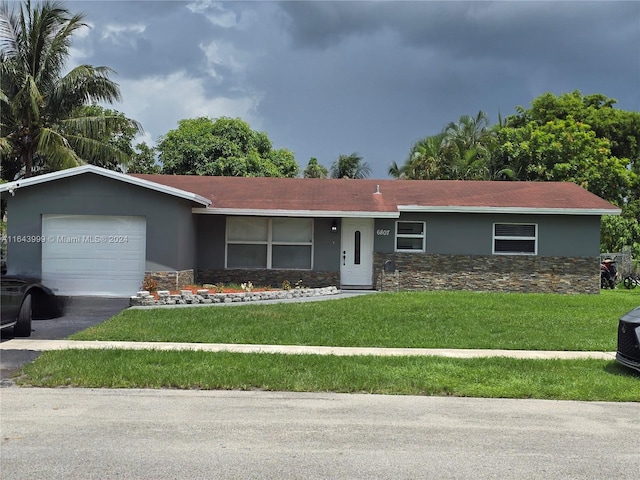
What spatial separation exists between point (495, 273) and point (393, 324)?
785 cm

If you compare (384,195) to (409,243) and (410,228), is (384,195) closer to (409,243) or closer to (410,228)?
(410,228)

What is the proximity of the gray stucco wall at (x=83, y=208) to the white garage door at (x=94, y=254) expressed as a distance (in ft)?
0.64

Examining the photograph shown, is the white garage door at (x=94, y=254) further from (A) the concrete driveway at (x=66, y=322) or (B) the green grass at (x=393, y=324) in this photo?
(B) the green grass at (x=393, y=324)

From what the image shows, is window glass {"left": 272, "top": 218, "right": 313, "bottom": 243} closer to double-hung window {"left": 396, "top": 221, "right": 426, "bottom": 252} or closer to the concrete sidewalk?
double-hung window {"left": 396, "top": 221, "right": 426, "bottom": 252}

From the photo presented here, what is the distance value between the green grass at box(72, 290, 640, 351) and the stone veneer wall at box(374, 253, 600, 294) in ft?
9.19

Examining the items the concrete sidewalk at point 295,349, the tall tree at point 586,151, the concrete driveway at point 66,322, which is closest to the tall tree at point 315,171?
the tall tree at point 586,151

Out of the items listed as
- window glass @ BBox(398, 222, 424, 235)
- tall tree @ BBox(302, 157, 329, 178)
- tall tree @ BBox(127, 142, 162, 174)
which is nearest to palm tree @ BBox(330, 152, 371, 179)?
tall tree @ BBox(302, 157, 329, 178)

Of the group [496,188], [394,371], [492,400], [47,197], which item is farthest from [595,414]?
[496,188]

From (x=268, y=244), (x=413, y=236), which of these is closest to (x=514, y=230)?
(x=413, y=236)

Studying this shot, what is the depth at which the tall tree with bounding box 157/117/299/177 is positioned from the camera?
1368 inches

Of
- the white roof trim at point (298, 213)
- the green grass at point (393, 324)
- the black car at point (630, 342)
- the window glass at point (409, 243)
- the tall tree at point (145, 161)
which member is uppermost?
the tall tree at point (145, 161)

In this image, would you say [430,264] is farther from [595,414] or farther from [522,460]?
[522,460]

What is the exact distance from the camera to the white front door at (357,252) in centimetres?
1903

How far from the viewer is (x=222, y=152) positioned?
35.2m
